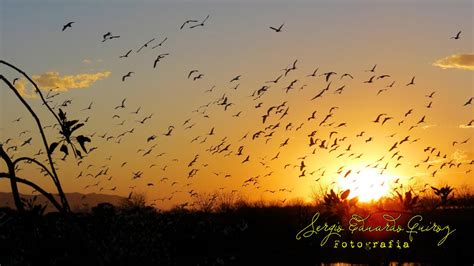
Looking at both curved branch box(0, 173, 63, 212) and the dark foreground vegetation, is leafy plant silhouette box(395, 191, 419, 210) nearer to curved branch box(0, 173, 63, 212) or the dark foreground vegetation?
curved branch box(0, 173, 63, 212)

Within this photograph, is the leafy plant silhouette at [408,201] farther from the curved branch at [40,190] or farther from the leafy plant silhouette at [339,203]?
the curved branch at [40,190]

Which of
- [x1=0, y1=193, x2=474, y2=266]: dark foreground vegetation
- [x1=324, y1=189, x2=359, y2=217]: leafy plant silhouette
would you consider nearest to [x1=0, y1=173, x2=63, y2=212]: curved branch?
[x1=324, y1=189, x2=359, y2=217]: leafy plant silhouette

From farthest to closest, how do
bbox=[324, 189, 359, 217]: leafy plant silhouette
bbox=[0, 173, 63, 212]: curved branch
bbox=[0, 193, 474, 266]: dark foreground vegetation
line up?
1. bbox=[0, 193, 474, 266]: dark foreground vegetation
2. bbox=[324, 189, 359, 217]: leafy plant silhouette
3. bbox=[0, 173, 63, 212]: curved branch

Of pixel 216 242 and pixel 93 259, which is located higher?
pixel 216 242

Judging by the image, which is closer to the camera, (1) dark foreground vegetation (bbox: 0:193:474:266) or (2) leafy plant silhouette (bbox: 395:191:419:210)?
(2) leafy plant silhouette (bbox: 395:191:419:210)

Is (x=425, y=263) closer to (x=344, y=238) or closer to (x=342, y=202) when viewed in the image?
(x=344, y=238)

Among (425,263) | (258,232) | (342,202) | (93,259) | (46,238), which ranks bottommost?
(93,259)

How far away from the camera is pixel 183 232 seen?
151 feet

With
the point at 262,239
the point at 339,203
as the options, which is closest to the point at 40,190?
the point at 339,203

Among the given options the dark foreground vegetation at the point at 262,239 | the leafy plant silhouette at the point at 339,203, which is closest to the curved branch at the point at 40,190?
the leafy plant silhouette at the point at 339,203

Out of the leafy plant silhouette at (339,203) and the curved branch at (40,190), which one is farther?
the leafy plant silhouette at (339,203)

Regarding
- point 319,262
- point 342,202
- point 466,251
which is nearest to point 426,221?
point 466,251

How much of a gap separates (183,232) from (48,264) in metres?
43.7

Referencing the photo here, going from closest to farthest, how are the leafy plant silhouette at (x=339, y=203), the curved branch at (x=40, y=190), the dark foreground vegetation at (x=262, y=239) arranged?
the curved branch at (x=40, y=190)
the leafy plant silhouette at (x=339, y=203)
the dark foreground vegetation at (x=262, y=239)
